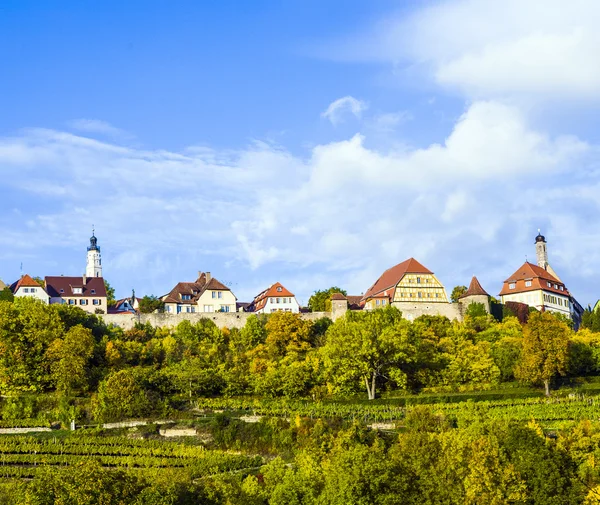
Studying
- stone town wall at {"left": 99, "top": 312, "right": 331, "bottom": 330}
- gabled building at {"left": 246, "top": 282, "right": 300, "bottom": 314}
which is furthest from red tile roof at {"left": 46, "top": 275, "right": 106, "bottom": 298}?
gabled building at {"left": 246, "top": 282, "right": 300, "bottom": 314}

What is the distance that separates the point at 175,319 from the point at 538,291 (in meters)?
34.4

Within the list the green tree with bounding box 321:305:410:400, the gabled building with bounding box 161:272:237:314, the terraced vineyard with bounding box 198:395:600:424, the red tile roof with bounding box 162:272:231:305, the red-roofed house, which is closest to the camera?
the terraced vineyard with bounding box 198:395:600:424

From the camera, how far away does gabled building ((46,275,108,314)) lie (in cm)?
9069

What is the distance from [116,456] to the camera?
5650cm

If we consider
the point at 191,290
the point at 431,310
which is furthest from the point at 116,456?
the point at 191,290

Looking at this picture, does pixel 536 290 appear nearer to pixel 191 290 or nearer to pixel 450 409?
pixel 191 290

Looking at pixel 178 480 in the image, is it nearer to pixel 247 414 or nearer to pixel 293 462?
pixel 293 462

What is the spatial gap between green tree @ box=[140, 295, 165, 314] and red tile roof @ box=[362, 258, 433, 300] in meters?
18.6

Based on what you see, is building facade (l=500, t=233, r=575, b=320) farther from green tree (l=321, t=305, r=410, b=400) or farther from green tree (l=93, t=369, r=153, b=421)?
green tree (l=93, t=369, r=153, b=421)

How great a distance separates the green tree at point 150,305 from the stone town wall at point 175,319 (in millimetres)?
4955

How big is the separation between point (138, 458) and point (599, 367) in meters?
36.0

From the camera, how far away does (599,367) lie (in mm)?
74750

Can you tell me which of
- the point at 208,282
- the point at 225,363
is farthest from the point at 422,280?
the point at 225,363

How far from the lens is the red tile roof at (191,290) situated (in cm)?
9312
